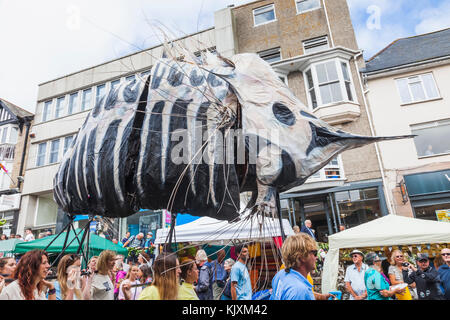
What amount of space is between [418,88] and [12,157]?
20.5 m

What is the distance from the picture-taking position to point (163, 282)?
2043 millimetres

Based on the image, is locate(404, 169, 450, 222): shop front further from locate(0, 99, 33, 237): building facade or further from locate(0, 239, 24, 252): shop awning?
locate(0, 99, 33, 237): building facade

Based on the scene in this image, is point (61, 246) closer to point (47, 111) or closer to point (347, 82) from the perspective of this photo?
point (347, 82)

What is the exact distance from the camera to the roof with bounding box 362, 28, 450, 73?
11609 mm

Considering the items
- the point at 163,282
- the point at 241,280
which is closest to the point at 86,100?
the point at 241,280

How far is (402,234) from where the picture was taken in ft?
16.7

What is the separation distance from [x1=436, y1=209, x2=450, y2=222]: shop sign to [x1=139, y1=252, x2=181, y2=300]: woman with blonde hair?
10.9m

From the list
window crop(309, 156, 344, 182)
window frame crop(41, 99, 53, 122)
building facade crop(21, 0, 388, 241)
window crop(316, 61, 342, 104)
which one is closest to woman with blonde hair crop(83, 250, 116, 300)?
building facade crop(21, 0, 388, 241)

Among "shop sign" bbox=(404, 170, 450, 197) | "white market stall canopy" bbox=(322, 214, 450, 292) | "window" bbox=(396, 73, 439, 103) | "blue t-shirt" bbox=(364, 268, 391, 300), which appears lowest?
"blue t-shirt" bbox=(364, 268, 391, 300)

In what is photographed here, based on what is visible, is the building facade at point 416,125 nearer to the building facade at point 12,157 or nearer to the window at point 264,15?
the window at point 264,15

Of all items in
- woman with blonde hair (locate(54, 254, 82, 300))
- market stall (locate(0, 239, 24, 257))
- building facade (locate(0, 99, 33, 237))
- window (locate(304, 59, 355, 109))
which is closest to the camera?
woman with blonde hair (locate(54, 254, 82, 300))
